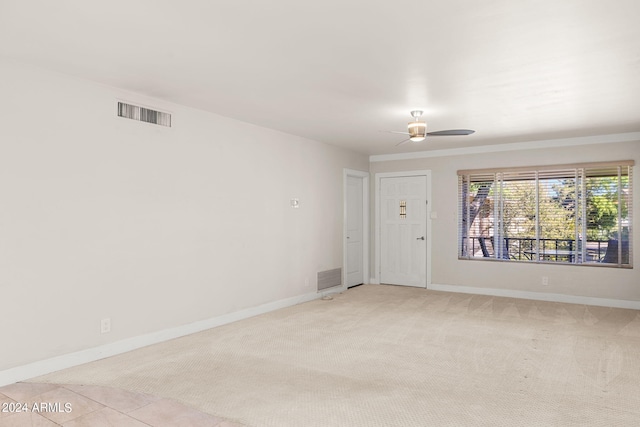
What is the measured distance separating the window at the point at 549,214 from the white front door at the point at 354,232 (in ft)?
5.79

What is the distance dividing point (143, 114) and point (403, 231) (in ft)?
16.3

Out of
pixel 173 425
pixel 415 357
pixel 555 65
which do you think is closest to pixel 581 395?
pixel 415 357

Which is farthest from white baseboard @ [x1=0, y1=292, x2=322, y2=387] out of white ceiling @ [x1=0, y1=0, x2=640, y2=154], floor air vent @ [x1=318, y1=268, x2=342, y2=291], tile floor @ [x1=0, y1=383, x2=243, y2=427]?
white ceiling @ [x1=0, y1=0, x2=640, y2=154]

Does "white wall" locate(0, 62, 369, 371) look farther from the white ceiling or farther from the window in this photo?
the window

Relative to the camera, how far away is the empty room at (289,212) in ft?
8.86

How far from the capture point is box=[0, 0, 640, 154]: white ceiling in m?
2.44

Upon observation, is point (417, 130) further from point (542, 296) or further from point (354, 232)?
point (542, 296)

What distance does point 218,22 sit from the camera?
102 inches

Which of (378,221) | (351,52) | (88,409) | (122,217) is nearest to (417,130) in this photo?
(351,52)

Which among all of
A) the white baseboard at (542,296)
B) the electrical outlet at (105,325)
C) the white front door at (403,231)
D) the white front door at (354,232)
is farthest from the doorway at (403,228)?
the electrical outlet at (105,325)

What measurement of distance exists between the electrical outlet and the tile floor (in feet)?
2.26

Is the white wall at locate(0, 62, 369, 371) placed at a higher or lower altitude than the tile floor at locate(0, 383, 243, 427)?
higher

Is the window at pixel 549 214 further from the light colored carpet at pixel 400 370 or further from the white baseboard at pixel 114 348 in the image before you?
the white baseboard at pixel 114 348

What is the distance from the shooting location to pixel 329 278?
694 cm
